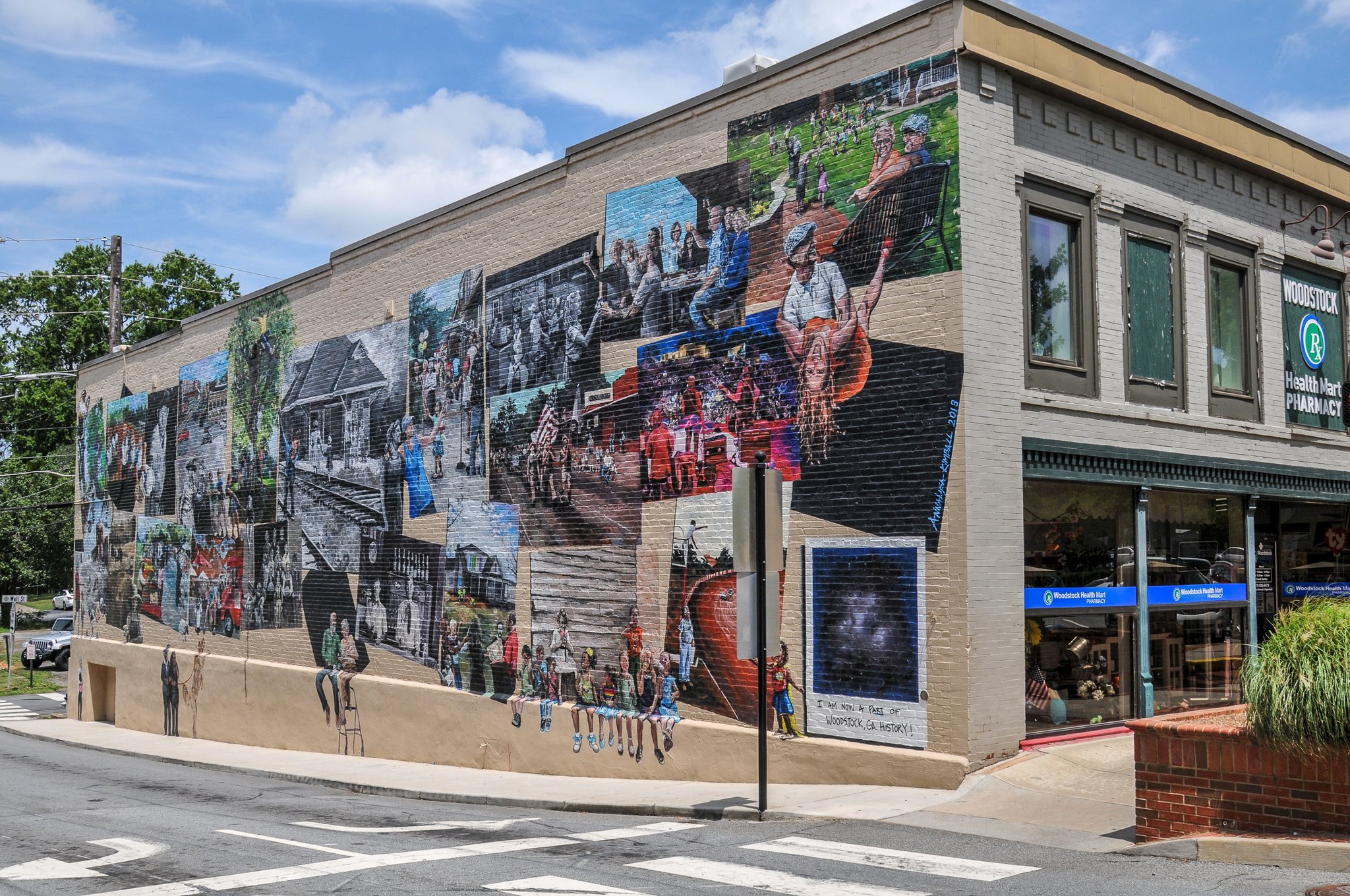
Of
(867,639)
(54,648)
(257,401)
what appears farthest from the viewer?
(54,648)

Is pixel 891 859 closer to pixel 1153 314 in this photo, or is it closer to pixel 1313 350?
pixel 1153 314

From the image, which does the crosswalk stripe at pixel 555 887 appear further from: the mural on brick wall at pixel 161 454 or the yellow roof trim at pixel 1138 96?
the mural on brick wall at pixel 161 454

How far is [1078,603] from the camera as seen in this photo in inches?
536

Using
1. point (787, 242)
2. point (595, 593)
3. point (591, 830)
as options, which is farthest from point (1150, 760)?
point (595, 593)

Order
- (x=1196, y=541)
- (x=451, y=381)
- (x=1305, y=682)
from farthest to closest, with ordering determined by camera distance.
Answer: (x=451, y=381) → (x=1196, y=541) → (x=1305, y=682)

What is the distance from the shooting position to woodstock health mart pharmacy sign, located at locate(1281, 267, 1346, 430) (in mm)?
17234

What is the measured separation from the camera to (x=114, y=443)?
3153cm

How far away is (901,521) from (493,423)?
7.86 metres

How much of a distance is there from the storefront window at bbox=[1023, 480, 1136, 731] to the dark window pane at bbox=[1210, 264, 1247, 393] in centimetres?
304

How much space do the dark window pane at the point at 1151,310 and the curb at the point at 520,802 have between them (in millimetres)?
6928

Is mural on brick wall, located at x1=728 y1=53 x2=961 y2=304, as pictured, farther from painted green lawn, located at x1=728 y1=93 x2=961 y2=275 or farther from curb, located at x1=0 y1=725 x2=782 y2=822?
curb, located at x1=0 y1=725 x2=782 y2=822

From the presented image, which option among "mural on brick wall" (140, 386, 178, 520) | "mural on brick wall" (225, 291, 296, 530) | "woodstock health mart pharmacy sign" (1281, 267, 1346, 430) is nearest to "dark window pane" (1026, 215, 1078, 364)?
"woodstock health mart pharmacy sign" (1281, 267, 1346, 430)

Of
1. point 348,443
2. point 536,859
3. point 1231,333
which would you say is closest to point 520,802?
point 536,859

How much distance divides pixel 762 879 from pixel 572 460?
928cm
